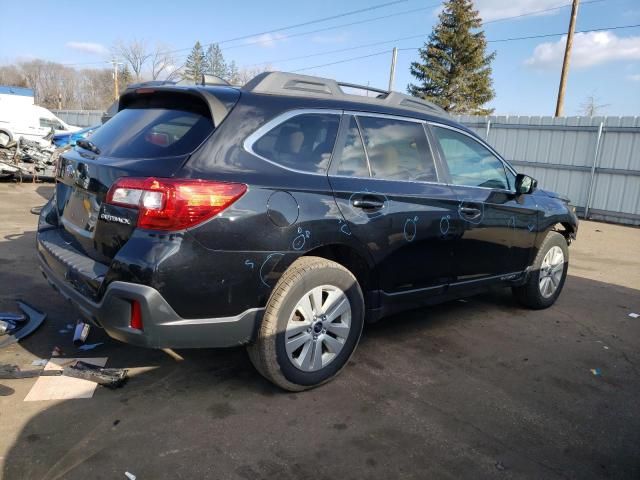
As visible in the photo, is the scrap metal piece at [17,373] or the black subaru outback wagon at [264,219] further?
the scrap metal piece at [17,373]

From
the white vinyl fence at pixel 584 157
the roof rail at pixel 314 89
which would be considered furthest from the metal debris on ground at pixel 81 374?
the white vinyl fence at pixel 584 157

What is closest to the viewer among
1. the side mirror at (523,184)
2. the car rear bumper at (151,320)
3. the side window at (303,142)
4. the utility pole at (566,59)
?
the car rear bumper at (151,320)

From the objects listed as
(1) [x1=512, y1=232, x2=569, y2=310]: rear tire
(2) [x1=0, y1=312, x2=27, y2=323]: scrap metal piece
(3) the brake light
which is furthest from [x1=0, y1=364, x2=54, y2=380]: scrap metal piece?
(1) [x1=512, y1=232, x2=569, y2=310]: rear tire

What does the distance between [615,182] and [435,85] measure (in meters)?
23.0

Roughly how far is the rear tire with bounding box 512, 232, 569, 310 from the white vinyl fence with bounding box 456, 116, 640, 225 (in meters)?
8.91

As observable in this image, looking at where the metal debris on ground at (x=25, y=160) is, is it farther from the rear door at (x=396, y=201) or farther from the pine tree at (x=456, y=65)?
the pine tree at (x=456, y=65)

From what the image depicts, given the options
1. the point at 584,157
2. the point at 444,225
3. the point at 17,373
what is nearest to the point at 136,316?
the point at 17,373

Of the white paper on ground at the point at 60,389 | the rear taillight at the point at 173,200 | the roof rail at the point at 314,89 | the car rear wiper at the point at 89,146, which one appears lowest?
the white paper on ground at the point at 60,389

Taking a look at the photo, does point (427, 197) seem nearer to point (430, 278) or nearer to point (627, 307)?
point (430, 278)

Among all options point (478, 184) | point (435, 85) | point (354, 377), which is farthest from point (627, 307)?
point (435, 85)

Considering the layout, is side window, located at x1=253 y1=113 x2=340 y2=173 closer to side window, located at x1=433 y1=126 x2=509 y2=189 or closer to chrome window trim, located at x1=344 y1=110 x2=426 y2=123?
chrome window trim, located at x1=344 y1=110 x2=426 y2=123

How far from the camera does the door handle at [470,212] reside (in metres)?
3.88

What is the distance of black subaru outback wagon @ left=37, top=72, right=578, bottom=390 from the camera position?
A: 2.56 meters

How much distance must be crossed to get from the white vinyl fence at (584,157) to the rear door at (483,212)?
384 inches
